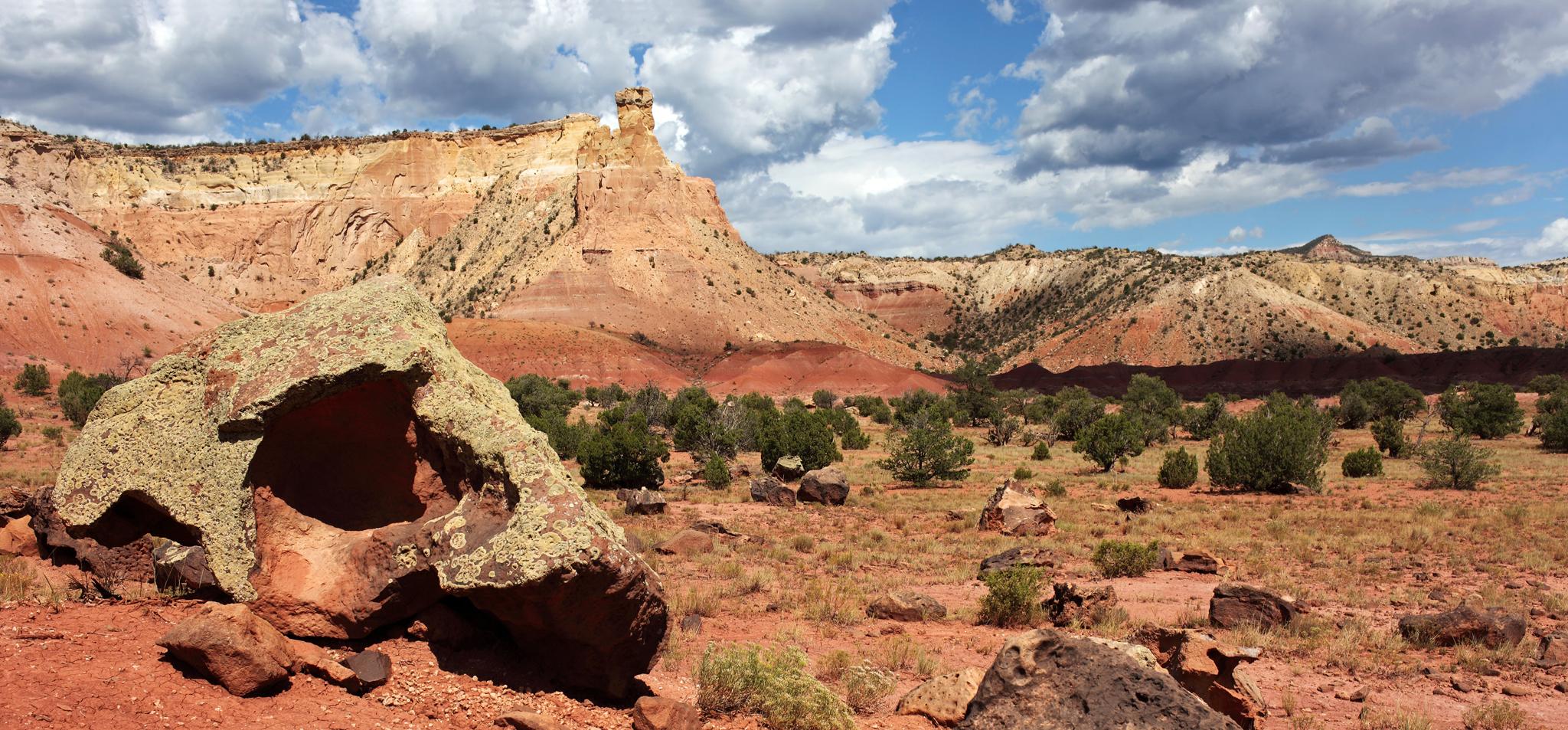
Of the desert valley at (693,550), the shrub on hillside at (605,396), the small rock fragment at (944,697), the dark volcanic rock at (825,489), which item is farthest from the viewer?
the shrub on hillside at (605,396)

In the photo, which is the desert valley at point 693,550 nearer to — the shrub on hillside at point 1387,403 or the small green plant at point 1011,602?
the small green plant at point 1011,602

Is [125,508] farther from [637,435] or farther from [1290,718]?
[637,435]

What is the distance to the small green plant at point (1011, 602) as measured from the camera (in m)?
10.7

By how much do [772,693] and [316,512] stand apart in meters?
3.44

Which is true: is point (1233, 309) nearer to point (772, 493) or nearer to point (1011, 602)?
point (772, 493)

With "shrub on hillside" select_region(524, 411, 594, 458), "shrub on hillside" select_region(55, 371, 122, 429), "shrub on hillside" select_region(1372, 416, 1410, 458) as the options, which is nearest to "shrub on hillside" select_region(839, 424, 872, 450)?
"shrub on hillside" select_region(524, 411, 594, 458)

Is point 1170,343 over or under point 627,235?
under

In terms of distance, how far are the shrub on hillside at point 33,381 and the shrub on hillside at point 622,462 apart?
29.9 m

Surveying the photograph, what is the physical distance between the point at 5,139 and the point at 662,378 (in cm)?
5255

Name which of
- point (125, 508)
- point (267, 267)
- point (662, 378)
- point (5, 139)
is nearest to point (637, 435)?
point (125, 508)

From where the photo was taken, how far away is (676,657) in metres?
8.37

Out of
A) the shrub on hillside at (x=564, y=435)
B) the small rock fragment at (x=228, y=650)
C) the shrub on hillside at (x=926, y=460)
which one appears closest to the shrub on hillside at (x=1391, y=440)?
the shrub on hillside at (x=926, y=460)

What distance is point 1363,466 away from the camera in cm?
2595

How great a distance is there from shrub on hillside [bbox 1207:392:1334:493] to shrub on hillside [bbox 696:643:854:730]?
1991 centimetres
